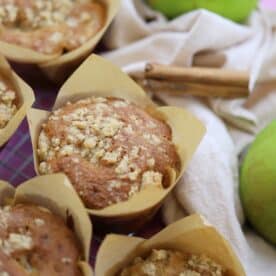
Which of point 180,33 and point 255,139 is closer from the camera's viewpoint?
point 255,139

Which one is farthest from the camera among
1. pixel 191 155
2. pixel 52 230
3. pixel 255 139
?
pixel 255 139

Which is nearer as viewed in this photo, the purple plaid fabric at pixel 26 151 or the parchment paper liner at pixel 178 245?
the parchment paper liner at pixel 178 245

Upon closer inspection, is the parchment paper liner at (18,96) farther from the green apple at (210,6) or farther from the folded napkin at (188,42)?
the green apple at (210,6)

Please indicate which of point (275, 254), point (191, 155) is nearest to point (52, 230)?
point (191, 155)

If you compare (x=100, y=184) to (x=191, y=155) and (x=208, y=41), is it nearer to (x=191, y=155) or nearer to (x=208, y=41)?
(x=191, y=155)

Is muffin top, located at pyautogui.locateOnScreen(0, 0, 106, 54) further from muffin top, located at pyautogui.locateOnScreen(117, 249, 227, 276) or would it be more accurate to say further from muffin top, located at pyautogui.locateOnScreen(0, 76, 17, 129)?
muffin top, located at pyautogui.locateOnScreen(117, 249, 227, 276)

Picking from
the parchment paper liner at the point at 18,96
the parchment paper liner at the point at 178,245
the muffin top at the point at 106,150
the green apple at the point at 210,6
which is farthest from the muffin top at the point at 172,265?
the green apple at the point at 210,6

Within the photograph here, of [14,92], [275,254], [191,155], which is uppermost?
[14,92]
